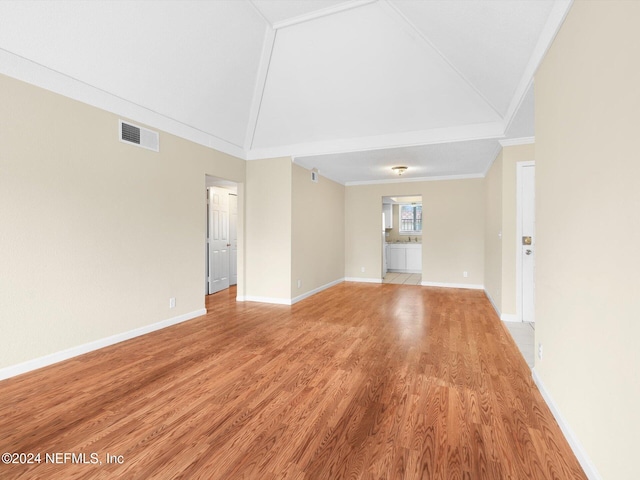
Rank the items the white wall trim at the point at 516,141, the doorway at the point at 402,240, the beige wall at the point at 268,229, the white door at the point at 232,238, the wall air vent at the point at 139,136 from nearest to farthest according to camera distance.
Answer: the wall air vent at the point at 139,136
the white wall trim at the point at 516,141
the beige wall at the point at 268,229
the white door at the point at 232,238
the doorway at the point at 402,240

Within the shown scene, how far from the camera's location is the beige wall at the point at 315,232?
537cm

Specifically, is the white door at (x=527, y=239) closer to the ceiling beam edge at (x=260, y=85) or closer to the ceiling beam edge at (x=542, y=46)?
the ceiling beam edge at (x=542, y=46)

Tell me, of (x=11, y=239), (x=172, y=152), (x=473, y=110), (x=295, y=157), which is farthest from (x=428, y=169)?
(x=11, y=239)

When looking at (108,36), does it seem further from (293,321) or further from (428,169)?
(428,169)

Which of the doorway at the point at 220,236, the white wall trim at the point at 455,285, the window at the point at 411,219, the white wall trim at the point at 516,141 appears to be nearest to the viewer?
the white wall trim at the point at 516,141

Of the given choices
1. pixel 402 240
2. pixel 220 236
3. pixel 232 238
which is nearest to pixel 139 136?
pixel 220 236

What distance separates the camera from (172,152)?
3.93m

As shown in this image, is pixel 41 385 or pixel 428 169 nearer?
pixel 41 385

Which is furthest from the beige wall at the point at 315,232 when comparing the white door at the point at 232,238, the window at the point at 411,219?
the window at the point at 411,219

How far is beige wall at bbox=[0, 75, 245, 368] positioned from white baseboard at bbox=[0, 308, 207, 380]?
44 mm

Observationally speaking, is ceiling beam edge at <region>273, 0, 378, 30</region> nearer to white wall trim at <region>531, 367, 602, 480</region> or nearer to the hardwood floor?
the hardwood floor

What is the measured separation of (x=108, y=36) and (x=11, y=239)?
6.28ft

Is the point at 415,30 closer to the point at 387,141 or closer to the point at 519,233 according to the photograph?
the point at 387,141

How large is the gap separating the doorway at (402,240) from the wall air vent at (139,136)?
5674mm
